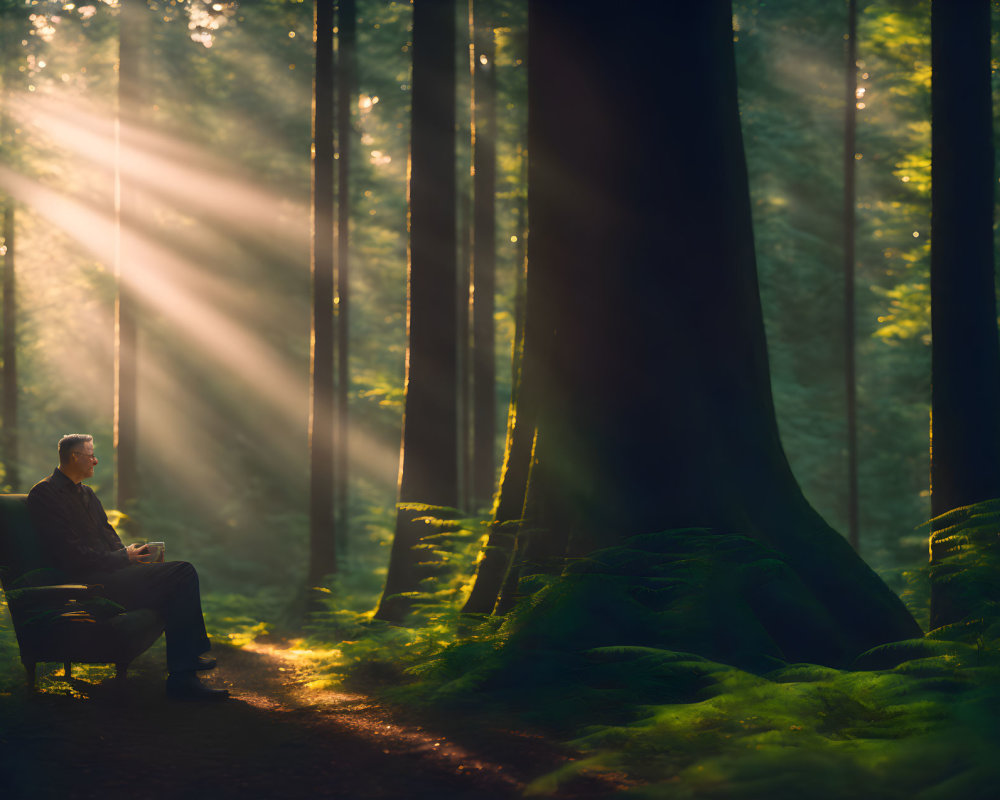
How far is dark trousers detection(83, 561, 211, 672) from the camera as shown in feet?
21.0

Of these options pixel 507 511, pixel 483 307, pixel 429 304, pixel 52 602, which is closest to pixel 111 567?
pixel 52 602

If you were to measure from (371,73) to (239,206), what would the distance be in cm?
493

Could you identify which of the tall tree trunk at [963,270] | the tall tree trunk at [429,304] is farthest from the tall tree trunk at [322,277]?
the tall tree trunk at [963,270]

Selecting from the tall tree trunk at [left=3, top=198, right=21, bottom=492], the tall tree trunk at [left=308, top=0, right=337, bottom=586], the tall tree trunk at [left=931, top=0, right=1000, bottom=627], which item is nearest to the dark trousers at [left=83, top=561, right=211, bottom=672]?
the tall tree trunk at [left=931, top=0, right=1000, bottom=627]

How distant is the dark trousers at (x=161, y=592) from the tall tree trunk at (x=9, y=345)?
16.9 m

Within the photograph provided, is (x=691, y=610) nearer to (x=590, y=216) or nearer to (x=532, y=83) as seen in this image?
(x=590, y=216)

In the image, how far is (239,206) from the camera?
24859 mm

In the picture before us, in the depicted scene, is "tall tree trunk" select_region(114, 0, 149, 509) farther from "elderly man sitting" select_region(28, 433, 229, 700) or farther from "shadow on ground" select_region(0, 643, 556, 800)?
"shadow on ground" select_region(0, 643, 556, 800)

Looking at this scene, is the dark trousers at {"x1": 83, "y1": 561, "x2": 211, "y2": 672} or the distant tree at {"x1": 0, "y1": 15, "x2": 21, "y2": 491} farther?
the distant tree at {"x1": 0, "y1": 15, "x2": 21, "y2": 491}

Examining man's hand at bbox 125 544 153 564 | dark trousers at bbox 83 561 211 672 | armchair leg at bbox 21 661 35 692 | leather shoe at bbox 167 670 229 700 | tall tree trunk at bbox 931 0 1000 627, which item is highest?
tall tree trunk at bbox 931 0 1000 627

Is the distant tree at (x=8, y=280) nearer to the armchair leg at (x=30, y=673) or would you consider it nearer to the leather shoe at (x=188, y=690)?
the armchair leg at (x=30, y=673)

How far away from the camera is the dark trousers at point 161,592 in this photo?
6395mm

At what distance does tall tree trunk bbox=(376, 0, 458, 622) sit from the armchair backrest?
561cm

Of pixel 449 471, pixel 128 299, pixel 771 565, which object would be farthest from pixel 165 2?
pixel 771 565
